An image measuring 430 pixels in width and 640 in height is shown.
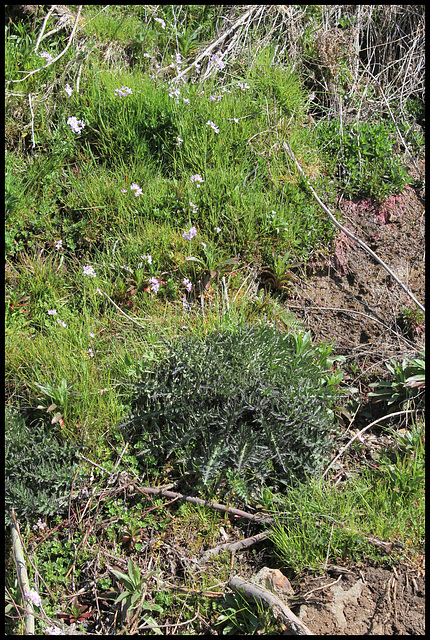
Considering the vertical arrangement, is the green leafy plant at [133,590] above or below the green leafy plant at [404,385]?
below

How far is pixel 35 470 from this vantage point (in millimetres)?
2547

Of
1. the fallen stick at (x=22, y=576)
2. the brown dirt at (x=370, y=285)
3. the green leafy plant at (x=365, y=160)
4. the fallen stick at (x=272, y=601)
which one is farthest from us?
the green leafy plant at (x=365, y=160)

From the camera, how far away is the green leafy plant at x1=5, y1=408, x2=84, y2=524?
247 centimetres

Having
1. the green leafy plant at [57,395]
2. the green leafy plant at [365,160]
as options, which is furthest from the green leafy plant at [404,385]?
the green leafy plant at [57,395]

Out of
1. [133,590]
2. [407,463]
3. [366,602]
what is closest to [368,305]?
[407,463]

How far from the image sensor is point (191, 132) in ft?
12.3

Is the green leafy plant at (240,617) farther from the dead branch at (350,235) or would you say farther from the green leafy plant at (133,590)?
the dead branch at (350,235)

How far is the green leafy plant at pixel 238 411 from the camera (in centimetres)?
260

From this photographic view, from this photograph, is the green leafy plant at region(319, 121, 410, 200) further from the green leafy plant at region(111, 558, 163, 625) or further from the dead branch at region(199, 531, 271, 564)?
the green leafy plant at region(111, 558, 163, 625)

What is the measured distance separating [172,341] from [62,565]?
1.25 meters

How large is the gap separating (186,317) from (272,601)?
1650 millimetres

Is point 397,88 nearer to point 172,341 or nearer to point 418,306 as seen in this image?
point 418,306

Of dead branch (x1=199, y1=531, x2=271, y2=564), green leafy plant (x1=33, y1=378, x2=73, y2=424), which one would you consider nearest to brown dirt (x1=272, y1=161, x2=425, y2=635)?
dead branch (x1=199, y1=531, x2=271, y2=564)

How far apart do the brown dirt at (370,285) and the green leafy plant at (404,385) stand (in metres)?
0.16
